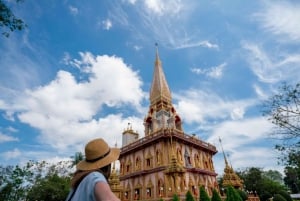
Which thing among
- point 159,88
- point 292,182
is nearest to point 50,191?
point 159,88

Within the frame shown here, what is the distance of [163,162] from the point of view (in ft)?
72.0

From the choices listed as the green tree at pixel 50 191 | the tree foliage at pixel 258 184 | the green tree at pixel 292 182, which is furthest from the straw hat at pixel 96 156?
the green tree at pixel 292 182

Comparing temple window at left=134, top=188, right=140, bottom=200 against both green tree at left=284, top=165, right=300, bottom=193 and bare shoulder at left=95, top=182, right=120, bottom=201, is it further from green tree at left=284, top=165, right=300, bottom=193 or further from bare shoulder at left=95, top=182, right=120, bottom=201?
green tree at left=284, top=165, right=300, bottom=193

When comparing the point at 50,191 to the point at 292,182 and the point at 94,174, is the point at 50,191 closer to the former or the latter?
the point at 94,174

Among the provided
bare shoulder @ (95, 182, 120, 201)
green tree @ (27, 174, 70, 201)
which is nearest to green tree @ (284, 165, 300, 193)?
green tree @ (27, 174, 70, 201)

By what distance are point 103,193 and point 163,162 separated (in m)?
21.4

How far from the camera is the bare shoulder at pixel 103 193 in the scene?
56.7 inches

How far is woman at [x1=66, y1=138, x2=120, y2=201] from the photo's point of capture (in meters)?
1.54

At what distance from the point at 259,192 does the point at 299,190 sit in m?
22.2

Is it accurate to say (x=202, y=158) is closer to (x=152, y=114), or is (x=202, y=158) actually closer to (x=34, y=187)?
(x=152, y=114)

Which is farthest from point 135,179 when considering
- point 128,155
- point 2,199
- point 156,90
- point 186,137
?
point 2,199

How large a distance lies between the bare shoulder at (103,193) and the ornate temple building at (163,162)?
56.0ft

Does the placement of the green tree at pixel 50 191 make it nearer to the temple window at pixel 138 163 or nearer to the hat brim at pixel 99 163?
the temple window at pixel 138 163

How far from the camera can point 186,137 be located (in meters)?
24.2
